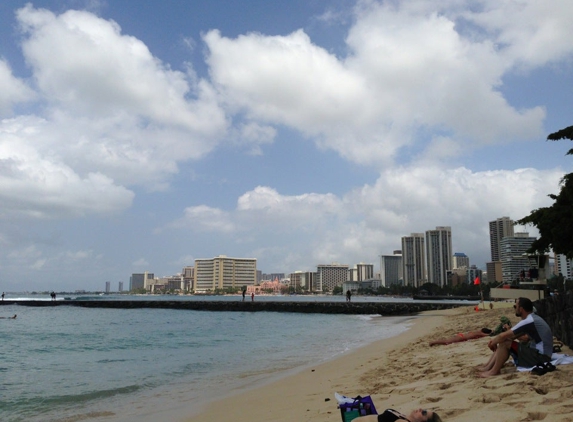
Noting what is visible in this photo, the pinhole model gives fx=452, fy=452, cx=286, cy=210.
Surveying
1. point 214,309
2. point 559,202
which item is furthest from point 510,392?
point 214,309

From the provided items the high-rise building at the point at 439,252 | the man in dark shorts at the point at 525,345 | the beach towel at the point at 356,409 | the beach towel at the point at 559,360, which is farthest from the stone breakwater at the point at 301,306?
the high-rise building at the point at 439,252

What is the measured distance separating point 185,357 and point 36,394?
624 cm

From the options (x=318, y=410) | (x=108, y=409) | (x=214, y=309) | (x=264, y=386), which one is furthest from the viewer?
(x=214, y=309)

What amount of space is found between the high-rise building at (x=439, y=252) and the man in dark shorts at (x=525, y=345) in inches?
6883

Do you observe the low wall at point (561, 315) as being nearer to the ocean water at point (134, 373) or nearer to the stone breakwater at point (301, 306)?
the ocean water at point (134, 373)

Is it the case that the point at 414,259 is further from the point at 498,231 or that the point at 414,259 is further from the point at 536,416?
the point at 536,416

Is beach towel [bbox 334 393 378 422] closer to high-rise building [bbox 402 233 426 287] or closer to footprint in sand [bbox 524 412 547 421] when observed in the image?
footprint in sand [bbox 524 412 547 421]

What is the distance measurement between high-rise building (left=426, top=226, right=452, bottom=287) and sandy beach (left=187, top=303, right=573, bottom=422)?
17180 centimetres

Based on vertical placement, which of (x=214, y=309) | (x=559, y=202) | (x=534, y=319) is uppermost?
(x=559, y=202)

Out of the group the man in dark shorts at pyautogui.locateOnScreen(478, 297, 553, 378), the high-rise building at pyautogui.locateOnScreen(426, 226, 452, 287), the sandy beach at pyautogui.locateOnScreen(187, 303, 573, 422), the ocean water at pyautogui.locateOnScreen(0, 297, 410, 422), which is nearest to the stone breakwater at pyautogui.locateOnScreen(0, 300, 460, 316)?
the ocean water at pyautogui.locateOnScreen(0, 297, 410, 422)

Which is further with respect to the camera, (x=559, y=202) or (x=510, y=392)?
(x=559, y=202)

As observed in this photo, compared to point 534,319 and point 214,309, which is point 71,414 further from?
point 214,309

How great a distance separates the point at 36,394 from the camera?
9.49m

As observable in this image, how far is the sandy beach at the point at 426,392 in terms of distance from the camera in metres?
4.14
